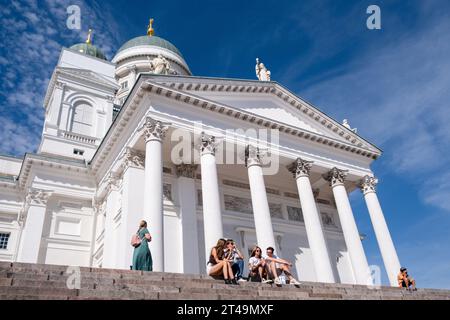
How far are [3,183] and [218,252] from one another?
1658 cm

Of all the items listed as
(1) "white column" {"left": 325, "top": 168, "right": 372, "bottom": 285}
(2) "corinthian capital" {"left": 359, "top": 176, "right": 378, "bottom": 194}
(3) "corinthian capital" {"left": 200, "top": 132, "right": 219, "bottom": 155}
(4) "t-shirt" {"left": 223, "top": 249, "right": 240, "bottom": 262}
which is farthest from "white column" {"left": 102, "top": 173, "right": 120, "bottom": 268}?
(2) "corinthian capital" {"left": 359, "top": 176, "right": 378, "bottom": 194}

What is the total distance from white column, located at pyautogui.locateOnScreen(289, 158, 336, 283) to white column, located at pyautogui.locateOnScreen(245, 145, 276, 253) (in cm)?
211

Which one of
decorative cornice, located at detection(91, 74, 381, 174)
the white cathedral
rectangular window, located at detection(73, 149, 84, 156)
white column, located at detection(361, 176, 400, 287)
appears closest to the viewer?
the white cathedral

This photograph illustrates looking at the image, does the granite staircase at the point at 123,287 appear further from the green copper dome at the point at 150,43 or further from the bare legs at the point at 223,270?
the green copper dome at the point at 150,43

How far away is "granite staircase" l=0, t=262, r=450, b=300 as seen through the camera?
555 cm

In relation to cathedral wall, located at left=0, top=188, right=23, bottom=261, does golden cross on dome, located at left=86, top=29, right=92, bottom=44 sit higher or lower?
higher

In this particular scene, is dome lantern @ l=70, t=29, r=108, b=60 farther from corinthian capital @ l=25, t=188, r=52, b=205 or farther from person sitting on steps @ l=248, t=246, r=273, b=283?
person sitting on steps @ l=248, t=246, r=273, b=283

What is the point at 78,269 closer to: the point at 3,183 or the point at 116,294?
the point at 116,294

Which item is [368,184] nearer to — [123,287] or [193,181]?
[193,181]

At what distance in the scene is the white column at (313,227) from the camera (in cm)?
1571

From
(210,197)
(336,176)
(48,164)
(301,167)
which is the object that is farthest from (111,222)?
(336,176)

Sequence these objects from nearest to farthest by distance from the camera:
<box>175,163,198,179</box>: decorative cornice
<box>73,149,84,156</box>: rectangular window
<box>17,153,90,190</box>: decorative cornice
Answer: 1. <box>175,163,198,179</box>: decorative cornice
2. <box>17,153,90,190</box>: decorative cornice
3. <box>73,149,84,156</box>: rectangular window

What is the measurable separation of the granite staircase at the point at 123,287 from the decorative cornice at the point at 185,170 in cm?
959

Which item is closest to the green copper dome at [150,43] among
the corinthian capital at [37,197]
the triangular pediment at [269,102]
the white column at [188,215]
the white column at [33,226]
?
the triangular pediment at [269,102]
